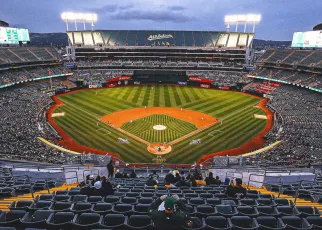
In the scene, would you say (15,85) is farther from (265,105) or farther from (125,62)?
(265,105)

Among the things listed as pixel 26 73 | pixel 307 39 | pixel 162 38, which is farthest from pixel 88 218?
pixel 162 38

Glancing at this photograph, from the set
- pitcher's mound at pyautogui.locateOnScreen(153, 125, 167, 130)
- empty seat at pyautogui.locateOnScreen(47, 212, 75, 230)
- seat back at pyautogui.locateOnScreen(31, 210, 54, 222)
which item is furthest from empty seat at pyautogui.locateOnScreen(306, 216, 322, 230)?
pitcher's mound at pyautogui.locateOnScreen(153, 125, 167, 130)

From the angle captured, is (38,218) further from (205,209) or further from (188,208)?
(205,209)

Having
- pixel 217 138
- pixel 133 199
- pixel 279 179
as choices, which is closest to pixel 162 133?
pixel 217 138

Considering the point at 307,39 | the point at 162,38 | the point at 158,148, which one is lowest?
the point at 158,148

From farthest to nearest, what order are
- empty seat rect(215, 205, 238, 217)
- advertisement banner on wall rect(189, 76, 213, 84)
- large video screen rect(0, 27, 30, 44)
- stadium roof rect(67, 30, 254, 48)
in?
stadium roof rect(67, 30, 254, 48)
advertisement banner on wall rect(189, 76, 213, 84)
large video screen rect(0, 27, 30, 44)
empty seat rect(215, 205, 238, 217)

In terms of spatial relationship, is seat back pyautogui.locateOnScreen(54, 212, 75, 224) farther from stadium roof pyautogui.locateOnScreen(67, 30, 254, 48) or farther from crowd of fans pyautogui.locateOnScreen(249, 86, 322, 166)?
stadium roof pyautogui.locateOnScreen(67, 30, 254, 48)

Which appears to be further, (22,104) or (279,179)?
(22,104)
